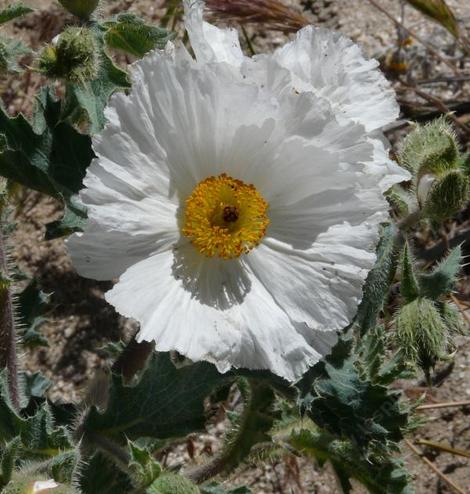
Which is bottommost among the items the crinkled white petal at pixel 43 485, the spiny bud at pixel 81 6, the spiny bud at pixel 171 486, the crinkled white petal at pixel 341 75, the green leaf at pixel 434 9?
the spiny bud at pixel 171 486

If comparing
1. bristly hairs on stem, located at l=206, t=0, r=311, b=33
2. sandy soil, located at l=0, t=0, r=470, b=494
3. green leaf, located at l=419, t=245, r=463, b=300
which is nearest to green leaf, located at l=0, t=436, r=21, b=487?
green leaf, located at l=419, t=245, r=463, b=300

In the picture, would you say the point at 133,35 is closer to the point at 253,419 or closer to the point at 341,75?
the point at 341,75

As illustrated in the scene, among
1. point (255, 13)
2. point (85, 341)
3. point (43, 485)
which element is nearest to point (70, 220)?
point (43, 485)

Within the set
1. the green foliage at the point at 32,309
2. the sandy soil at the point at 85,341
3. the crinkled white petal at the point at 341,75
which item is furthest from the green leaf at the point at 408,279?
the green foliage at the point at 32,309

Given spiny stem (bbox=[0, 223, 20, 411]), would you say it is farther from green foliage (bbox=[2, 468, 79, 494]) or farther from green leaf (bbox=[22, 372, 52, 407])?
green foliage (bbox=[2, 468, 79, 494])

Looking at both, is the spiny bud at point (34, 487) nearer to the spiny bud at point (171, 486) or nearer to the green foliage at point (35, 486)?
the green foliage at point (35, 486)

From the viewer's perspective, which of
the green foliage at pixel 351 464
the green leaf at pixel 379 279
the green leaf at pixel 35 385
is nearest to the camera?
the green leaf at pixel 379 279
